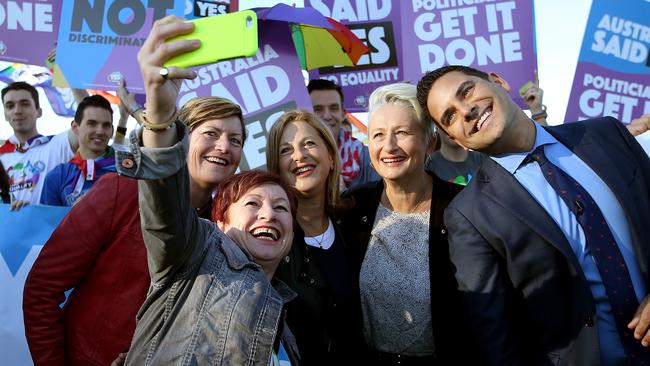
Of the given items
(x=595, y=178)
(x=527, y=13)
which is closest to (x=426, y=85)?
(x=595, y=178)

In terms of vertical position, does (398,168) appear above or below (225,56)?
below

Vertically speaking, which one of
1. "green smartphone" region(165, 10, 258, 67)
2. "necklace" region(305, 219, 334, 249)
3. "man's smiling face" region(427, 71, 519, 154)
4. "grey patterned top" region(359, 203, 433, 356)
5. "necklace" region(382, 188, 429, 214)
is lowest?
"grey patterned top" region(359, 203, 433, 356)

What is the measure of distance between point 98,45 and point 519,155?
350 centimetres

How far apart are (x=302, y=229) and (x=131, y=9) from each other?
9.73ft

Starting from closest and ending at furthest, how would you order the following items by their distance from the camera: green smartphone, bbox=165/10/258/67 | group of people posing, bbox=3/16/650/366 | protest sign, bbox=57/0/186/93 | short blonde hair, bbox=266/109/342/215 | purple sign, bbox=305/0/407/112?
green smartphone, bbox=165/10/258/67
group of people posing, bbox=3/16/650/366
short blonde hair, bbox=266/109/342/215
protest sign, bbox=57/0/186/93
purple sign, bbox=305/0/407/112

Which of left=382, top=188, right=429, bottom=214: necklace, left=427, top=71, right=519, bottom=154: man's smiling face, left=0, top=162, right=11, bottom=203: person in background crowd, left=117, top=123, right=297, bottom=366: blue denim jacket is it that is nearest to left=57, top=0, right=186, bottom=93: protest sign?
left=0, top=162, right=11, bottom=203: person in background crowd

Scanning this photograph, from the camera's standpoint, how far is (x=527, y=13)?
570 centimetres

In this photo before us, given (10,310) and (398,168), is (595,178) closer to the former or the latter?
(398,168)

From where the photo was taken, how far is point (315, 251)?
2744 millimetres

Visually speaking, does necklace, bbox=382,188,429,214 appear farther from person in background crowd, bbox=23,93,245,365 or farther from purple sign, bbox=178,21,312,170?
purple sign, bbox=178,21,312,170

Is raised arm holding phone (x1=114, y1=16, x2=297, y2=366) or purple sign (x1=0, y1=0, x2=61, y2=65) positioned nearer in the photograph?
raised arm holding phone (x1=114, y1=16, x2=297, y2=366)

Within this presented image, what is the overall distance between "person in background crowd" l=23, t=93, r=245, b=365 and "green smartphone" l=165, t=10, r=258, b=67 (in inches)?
34.7

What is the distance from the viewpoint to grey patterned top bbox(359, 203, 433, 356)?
8.75 feet

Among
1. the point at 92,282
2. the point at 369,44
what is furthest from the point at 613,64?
the point at 92,282
